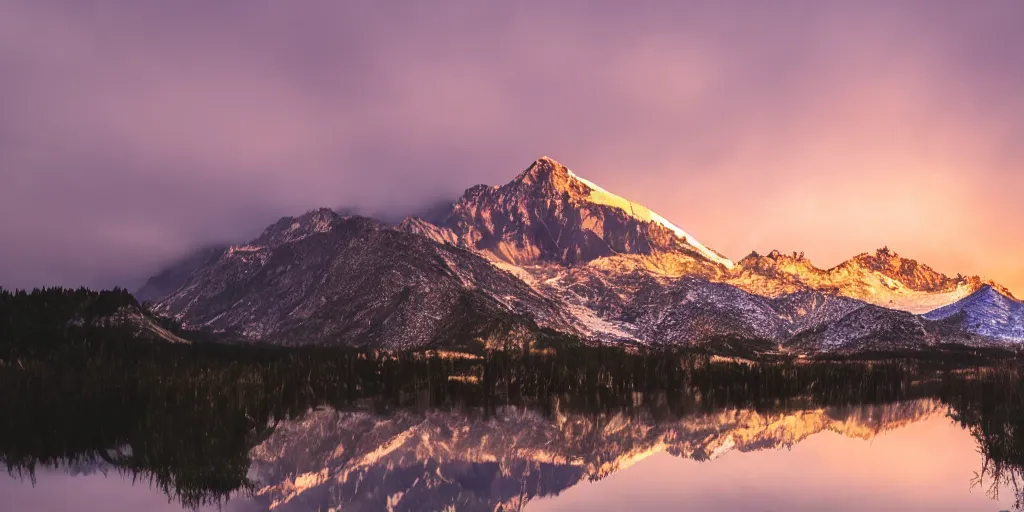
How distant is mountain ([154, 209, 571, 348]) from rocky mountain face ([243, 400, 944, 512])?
76981mm

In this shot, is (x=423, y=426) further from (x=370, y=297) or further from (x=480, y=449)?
(x=370, y=297)

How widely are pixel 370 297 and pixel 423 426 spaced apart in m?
108

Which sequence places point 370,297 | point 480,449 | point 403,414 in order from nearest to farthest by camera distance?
point 480,449
point 403,414
point 370,297

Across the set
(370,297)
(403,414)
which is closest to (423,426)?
(403,414)

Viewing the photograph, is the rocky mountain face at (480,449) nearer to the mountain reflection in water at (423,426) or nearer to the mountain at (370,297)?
the mountain reflection in water at (423,426)

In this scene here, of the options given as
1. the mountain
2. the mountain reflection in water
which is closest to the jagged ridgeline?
the mountain reflection in water

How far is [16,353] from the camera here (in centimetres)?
6066

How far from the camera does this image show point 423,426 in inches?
1705

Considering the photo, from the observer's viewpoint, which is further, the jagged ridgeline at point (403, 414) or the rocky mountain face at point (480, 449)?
the jagged ridgeline at point (403, 414)

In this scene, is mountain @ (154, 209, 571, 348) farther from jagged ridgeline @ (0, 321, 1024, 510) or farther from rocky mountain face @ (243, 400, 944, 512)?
rocky mountain face @ (243, 400, 944, 512)

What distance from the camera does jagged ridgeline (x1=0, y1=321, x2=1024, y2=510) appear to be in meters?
29.9

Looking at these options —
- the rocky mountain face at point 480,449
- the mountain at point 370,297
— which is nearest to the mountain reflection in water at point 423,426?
the rocky mountain face at point 480,449

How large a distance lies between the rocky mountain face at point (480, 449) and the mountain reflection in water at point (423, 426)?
0.14 m

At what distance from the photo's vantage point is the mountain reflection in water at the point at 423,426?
1115 inches
